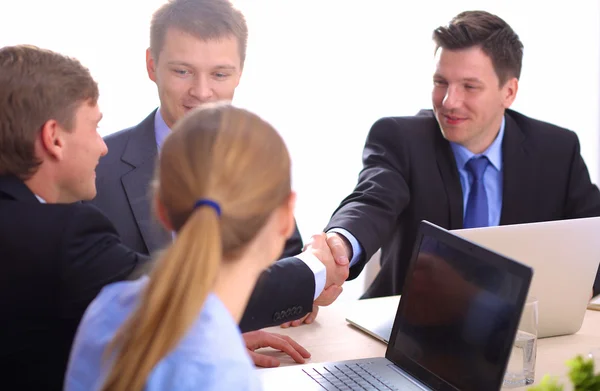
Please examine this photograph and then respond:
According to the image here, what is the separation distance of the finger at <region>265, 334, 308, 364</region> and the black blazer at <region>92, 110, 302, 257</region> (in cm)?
46

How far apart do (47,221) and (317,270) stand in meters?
0.71

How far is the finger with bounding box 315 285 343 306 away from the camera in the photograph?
200cm

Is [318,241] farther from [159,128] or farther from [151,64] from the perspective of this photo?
[151,64]

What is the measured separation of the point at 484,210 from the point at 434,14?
64.0 inches

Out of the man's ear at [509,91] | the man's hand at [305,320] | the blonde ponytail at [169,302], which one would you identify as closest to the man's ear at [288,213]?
the blonde ponytail at [169,302]

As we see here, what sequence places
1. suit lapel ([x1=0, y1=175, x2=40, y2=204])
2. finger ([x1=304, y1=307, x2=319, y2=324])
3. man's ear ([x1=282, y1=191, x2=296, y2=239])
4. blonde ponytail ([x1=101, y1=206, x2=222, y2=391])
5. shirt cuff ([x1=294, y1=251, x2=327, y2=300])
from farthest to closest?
1. finger ([x1=304, y1=307, x2=319, y2=324])
2. shirt cuff ([x1=294, y1=251, x2=327, y2=300])
3. suit lapel ([x1=0, y1=175, x2=40, y2=204])
4. man's ear ([x1=282, y1=191, x2=296, y2=239])
5. blonde ponytail ([x1=101, y1=206, x2=222, y2=391])

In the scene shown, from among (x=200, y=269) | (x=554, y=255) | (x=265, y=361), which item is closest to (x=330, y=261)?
(x=265, y=361)

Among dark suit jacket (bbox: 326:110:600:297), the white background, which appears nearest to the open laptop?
dark suit jacket (bbox: 326:110:600:297)

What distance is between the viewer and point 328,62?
3639 mm

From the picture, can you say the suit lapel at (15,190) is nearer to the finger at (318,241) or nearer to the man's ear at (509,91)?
the finger at (318,241)

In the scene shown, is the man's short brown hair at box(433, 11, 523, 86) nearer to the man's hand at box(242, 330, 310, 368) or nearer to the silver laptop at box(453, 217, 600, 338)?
the silver laptop at box(453, 217, 600, 338)

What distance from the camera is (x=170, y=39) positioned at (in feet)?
7.02

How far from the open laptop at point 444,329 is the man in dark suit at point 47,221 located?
42 cm

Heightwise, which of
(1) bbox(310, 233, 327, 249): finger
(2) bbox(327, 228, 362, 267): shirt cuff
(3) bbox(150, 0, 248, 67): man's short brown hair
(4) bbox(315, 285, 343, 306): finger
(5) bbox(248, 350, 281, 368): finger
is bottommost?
(5) bbox(248, 350, 281, 368): finger
